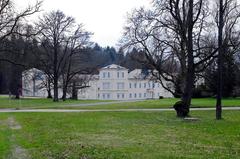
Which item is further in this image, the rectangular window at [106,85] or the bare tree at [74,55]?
the rectangular window at [106,85]

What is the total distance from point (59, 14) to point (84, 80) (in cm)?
2111

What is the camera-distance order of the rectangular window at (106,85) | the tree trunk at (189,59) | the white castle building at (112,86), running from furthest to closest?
the rectangular window at (106,85) < the white castle building at (112,86) < the tree trunk at (189,59)

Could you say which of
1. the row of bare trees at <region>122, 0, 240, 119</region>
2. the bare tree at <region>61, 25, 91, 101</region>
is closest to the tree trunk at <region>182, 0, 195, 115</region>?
the row of bare trees at <region>122, 0, 240, 119</region>

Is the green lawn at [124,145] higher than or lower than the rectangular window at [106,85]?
lower

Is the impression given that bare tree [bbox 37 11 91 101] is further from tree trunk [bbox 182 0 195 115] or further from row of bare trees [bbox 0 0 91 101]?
tree trunk [bbox 182 0 195 115]

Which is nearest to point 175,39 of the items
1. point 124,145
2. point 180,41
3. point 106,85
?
point 180,41

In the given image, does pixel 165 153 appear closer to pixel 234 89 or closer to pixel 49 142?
pixel 49 142

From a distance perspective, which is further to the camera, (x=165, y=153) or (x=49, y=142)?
(x=49, y=142)

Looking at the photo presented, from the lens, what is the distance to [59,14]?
248 feet

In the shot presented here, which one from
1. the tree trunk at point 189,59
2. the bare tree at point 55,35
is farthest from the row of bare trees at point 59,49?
the tree trunk at point 189,59

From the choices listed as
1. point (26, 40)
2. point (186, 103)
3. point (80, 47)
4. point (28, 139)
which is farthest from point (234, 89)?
point (28, 139)

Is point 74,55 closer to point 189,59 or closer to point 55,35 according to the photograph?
point 55,35

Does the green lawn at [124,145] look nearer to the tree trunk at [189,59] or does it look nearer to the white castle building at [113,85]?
the tree trunk at [189,59]

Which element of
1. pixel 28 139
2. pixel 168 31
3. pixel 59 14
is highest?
pixel 59 14
